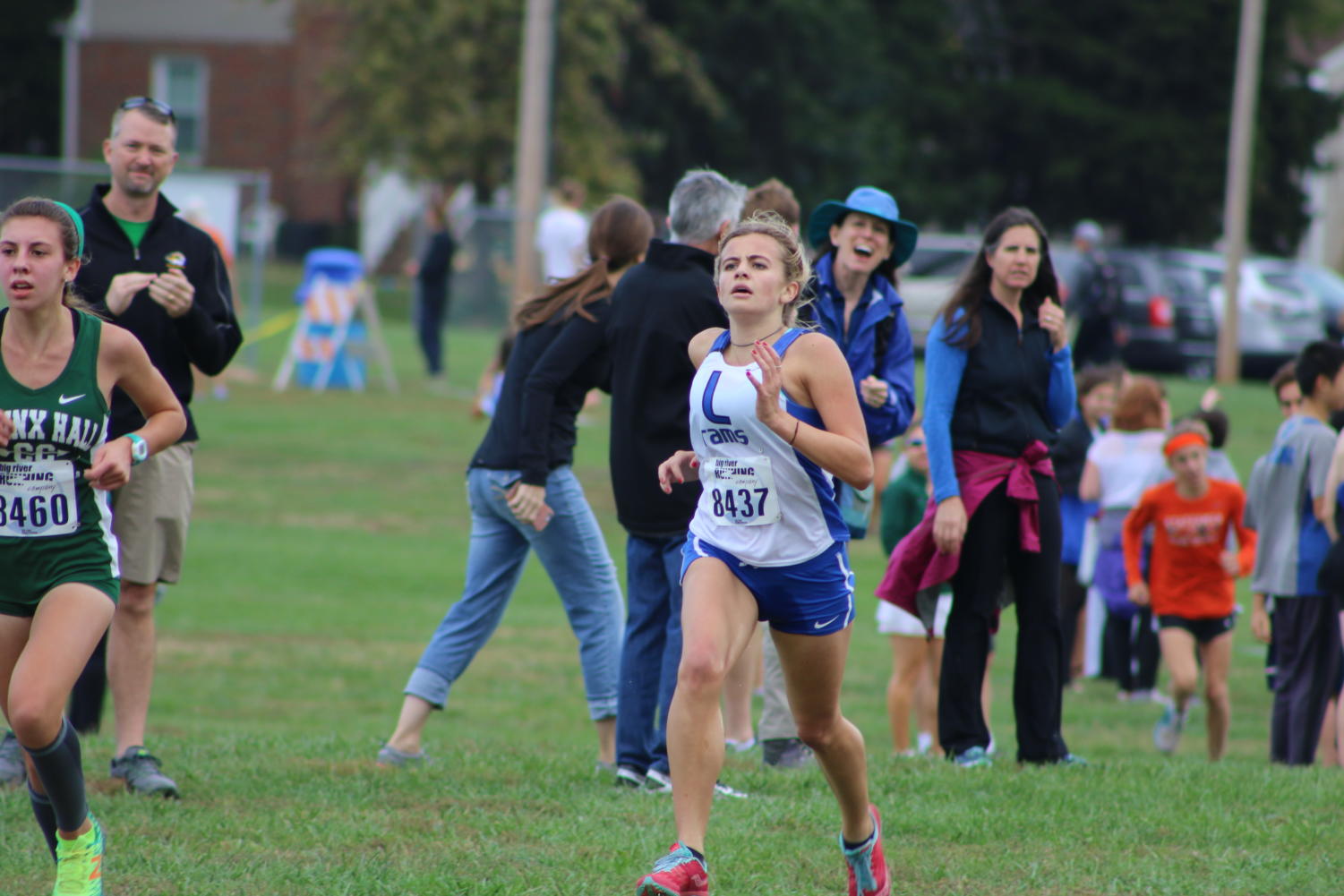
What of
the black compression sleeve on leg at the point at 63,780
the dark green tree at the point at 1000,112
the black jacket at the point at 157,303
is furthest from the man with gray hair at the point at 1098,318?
the dark green tree at the point at 1000,112

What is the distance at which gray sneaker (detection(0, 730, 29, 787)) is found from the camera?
604cm

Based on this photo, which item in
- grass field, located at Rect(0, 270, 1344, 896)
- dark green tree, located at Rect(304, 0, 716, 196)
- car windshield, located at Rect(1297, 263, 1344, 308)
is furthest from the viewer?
dark green tree, located at Rect(304, 0, 716, 196)

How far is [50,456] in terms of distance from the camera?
15.6 ft

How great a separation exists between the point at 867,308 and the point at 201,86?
43.8 m

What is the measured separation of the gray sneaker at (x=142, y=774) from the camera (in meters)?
5.86

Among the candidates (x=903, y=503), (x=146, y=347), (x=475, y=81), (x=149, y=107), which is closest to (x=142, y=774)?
(x=146, y=347)

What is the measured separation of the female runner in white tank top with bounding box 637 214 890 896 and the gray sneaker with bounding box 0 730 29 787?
2.79 metres

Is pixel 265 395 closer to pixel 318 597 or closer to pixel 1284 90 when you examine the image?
pixel 318 597

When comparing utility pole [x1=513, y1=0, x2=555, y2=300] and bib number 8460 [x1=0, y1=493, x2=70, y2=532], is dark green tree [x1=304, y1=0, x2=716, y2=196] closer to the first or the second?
utility pole [x1=513, y1=0, x2=555, y2=300]

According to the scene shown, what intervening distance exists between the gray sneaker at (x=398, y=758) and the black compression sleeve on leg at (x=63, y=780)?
2.09m

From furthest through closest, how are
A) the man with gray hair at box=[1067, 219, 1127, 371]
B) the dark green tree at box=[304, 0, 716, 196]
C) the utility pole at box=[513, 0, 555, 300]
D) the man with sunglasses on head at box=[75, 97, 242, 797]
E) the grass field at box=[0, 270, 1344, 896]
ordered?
the dark green tree at box=[304, 0, 716, 196] < the utility pole at box=[513, 0, 555, 300] < the man with gray hair at box=[1067, 219, 1127, 371] < the man with sunglasses on head at box=[75, 97, 242, 797] < the grass field at box=[0, 270, 1344, 896]

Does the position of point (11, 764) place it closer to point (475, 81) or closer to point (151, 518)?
point (151, 518)

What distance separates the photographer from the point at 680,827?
179 inches

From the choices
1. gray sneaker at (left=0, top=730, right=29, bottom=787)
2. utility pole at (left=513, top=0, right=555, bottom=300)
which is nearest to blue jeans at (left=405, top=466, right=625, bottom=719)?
gray sneaker at (left=0, top=730, right=29, bottom=787)
